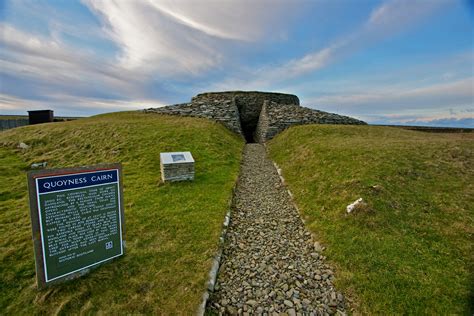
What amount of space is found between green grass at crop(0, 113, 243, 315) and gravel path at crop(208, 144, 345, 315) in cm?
62

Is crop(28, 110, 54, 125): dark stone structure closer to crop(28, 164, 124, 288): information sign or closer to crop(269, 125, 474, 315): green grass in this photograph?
crop(28, 164, 124, 288): information sign

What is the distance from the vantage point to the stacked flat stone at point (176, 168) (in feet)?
34.5

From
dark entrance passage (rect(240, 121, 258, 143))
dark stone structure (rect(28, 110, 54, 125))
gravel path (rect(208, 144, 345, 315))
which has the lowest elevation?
gravel path (rect(208, 144, 345, 315))

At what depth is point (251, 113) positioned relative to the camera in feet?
102

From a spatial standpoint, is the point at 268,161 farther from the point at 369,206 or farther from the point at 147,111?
the point at 147,111

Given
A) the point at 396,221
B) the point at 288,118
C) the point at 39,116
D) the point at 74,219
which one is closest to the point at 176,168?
the point at 74,219

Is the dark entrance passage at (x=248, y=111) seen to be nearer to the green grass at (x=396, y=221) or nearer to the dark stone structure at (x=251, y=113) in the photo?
the dark stone structure at (x=251, y=113)

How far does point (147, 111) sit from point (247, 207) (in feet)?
84.0

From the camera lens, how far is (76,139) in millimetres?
17875

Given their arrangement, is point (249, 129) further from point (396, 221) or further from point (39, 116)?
point (39, 116)

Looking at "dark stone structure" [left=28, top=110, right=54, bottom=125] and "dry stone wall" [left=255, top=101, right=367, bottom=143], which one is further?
"dark stone structure" [left=28, top=110, right=54, bottom=125]

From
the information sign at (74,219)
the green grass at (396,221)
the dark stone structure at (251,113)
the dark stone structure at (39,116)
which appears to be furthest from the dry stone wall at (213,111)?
Answer: the information sign at (74,219)

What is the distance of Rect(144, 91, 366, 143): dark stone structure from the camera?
82.6 feet

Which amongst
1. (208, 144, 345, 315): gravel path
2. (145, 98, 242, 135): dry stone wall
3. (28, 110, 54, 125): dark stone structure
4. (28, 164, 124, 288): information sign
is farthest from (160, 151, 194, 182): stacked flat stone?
(28, 110, 54, 125): dark stone structure
